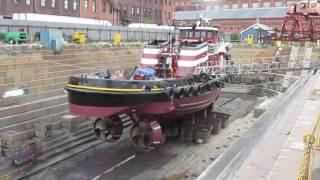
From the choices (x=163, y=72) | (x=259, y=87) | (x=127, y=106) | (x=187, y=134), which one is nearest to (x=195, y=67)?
(x=163, y=72)

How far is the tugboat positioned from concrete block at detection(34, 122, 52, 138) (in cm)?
121

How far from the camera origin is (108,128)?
1285 cm

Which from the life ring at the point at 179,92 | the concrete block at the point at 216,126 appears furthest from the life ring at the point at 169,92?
the concrete block at the point at 216,126

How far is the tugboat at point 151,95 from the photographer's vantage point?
11453 mm

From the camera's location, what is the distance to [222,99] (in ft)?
80.1

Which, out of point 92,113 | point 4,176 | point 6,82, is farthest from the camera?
point 6,82

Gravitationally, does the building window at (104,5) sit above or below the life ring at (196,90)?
above

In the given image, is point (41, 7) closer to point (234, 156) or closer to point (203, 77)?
point (203, 77)

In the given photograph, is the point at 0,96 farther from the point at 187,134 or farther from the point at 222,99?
the point at 222,99

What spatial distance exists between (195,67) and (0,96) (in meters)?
6.93

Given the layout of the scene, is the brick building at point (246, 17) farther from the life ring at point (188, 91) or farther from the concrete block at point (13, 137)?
the concrete block at point (13, 137)

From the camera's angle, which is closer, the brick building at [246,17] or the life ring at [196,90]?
the life ring at [196,90]

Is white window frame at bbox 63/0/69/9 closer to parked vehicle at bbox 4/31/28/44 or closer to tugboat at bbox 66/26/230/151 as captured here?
parked vehicle at bbox 4/31/28/44

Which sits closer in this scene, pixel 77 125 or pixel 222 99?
pixel 77 125
